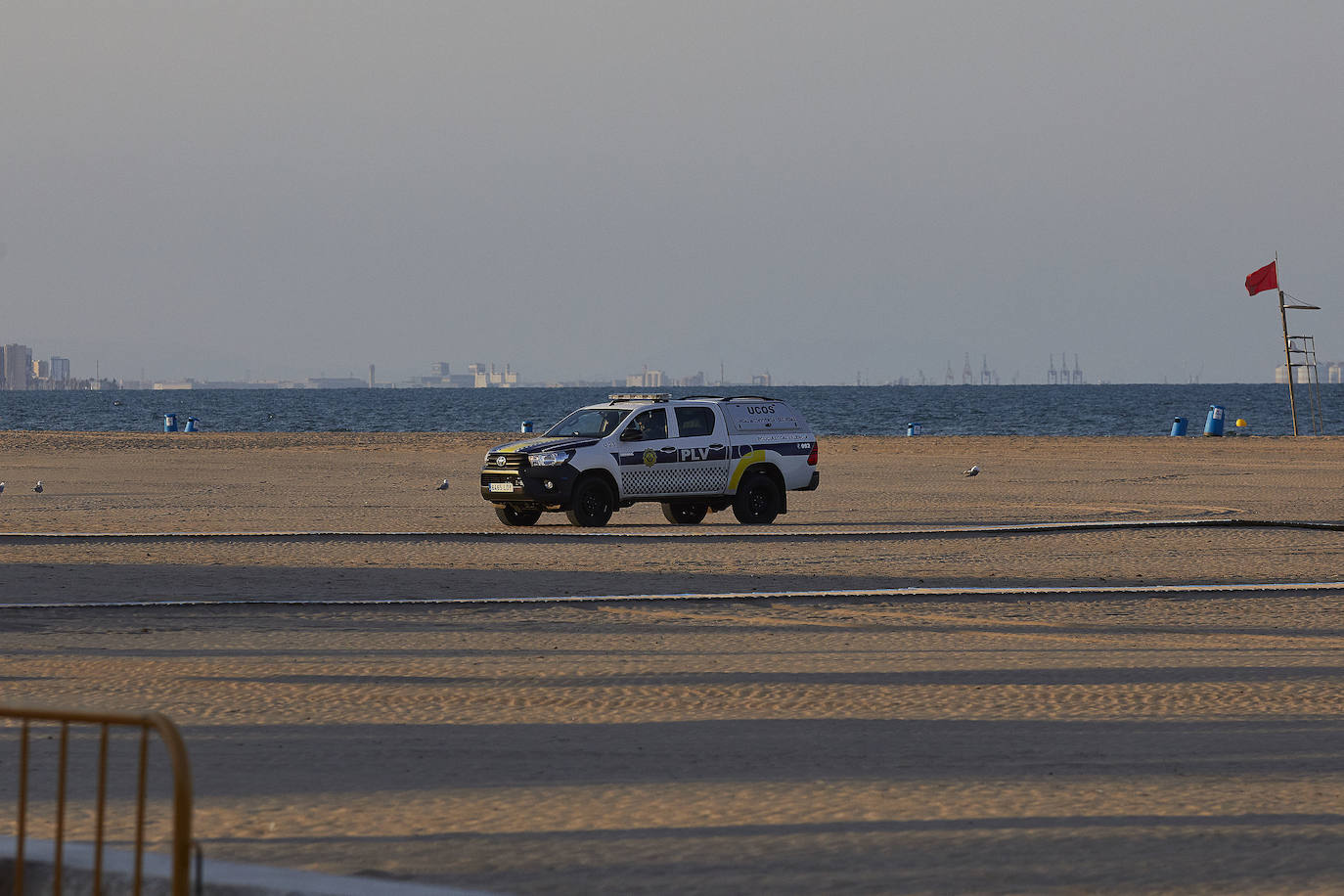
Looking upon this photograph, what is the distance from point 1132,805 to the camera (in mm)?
7180

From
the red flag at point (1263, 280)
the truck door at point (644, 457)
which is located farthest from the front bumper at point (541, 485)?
the red flag at point (1263, 280)

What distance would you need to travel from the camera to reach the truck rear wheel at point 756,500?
2375cm

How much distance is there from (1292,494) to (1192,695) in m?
20.9

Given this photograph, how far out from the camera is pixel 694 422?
23.4m

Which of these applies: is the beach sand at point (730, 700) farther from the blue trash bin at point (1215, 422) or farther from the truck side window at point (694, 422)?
the blue trash bin at point (1215, 422)

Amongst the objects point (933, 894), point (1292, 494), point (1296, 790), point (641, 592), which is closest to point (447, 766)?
point (933, 894)

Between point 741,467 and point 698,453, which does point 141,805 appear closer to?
point 698,453

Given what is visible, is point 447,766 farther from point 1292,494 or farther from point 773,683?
point 1292,494

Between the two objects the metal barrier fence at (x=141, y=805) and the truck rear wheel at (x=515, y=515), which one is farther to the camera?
the truck rear wheel at (x=515, y=515)

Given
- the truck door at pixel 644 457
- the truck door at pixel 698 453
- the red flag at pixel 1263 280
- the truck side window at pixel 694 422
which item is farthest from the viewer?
the red flag at pixel 1263 280

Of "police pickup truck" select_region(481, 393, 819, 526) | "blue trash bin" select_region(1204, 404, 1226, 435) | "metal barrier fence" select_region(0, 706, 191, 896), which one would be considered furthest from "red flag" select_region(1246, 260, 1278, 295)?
"metal barrier fence" select_region(0, 706, 191, 896)

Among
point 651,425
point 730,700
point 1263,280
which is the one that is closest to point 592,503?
point 651,425

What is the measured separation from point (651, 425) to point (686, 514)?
2.37m

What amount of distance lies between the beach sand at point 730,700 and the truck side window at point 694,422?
1.55m
